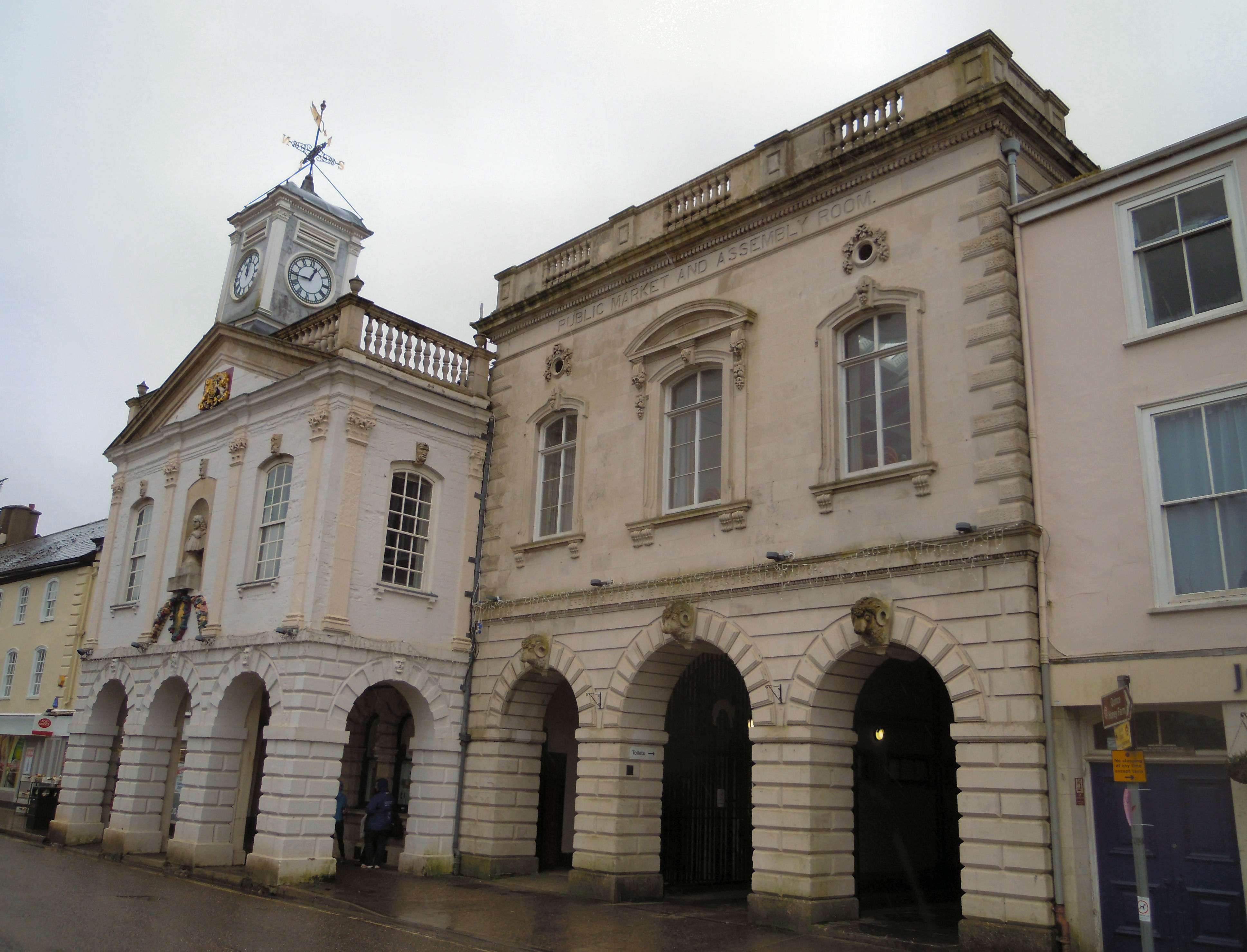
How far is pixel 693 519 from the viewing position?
16.1 m

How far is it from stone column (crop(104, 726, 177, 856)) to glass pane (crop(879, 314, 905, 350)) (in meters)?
16.9

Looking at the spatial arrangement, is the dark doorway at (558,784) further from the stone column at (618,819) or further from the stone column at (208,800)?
the stone column at (208,800)

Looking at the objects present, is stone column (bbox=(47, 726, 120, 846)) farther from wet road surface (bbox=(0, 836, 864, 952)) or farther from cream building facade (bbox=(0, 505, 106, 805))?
cream building facade (bbox=(0, 505, 106, 805))

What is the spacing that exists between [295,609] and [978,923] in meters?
11.7

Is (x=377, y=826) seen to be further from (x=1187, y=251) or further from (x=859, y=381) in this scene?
(x=1187, y=251)

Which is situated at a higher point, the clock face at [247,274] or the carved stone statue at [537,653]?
the clock face at [247,274]

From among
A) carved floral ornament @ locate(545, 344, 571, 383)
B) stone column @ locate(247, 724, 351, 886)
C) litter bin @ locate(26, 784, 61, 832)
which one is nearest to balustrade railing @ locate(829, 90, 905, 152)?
carved floral ornament @ locate(545, 344, 571, 383)

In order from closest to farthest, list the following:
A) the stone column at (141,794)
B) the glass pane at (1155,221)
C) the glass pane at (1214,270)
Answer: the glass pane at (1214,270) < the glass pane at (1155,221) < the stone column at (141,794)

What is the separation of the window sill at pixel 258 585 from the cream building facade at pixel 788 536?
12.7 feet

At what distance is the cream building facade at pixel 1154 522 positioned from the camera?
10617 millimetres

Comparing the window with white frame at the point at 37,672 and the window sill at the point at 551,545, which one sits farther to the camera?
the window with white frame at the point at 37,672

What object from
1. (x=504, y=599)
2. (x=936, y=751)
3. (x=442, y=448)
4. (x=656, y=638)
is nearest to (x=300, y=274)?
(x=442, y=448)

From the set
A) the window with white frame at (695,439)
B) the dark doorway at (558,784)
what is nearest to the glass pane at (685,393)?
the window with white frame at (695,439)

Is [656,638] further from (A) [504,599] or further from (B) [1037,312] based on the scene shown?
(B) [1037,312]
